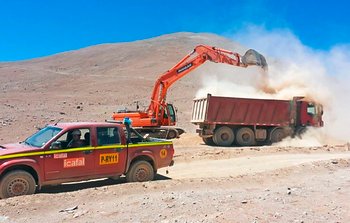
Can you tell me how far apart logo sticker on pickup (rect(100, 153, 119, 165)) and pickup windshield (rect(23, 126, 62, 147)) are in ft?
3.92

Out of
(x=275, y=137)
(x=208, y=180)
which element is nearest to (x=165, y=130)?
(x=275, y=137)

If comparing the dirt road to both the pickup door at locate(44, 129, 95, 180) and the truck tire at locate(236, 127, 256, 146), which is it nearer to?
the pickup door at locate(44, 129, 95, 180)

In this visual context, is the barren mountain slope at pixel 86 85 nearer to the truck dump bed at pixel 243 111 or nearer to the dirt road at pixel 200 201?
the truck dump bed at pixel 243 111

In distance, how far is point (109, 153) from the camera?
31.6 ft

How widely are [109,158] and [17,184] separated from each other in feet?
7.02

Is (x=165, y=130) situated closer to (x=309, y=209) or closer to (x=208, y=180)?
(x=208, y=180)

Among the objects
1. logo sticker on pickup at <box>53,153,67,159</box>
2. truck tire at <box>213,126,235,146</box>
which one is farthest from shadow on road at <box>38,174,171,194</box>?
truck tire at <box>213,126,235,146</box>

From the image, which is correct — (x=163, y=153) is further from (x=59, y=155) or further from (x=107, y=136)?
(x=59, y=155)

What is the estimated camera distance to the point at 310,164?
1307 cm

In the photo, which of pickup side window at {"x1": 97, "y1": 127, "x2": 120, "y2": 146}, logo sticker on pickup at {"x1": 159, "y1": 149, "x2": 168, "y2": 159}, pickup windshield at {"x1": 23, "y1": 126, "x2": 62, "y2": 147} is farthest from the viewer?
logo sticker on pickup at {"x1": 159, "y1": 149, "x2": 168, "y2": 159}

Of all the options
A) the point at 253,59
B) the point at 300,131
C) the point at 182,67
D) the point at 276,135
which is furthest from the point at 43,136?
the point at 300,131

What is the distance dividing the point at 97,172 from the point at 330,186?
5729 mm

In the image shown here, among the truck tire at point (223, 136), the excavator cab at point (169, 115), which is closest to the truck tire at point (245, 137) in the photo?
the truck tire at point (223, 136)

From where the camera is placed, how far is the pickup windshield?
9.19 metres
